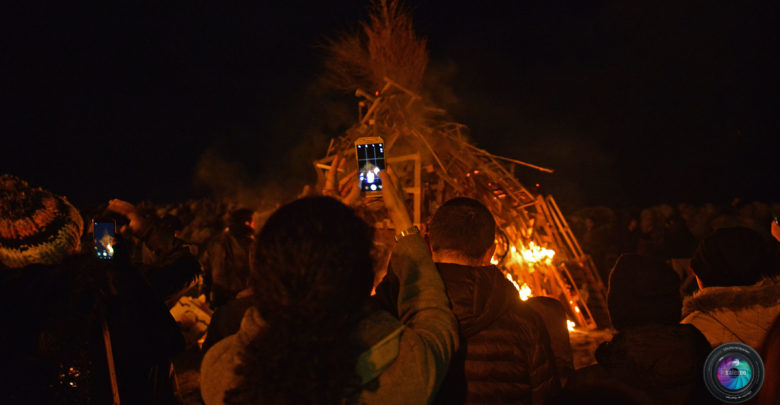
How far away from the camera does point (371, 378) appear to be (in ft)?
3.89

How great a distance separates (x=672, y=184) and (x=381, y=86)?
844 inches

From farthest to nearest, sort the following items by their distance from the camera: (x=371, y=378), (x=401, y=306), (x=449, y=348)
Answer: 1. (x=401, y=306)
2. (x=449, y=348)
3. (x=371, y=378)

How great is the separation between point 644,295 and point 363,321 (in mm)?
1569

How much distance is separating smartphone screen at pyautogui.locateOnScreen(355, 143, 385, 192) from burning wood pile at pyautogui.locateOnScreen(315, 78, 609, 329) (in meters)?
2.39

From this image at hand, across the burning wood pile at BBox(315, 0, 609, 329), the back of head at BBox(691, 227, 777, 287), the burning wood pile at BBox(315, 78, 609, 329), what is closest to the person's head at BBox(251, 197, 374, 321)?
the back of head at BBox(691, 227, 777, 287)

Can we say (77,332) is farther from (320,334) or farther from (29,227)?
(320,334)

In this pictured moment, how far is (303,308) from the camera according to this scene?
1.11 meters

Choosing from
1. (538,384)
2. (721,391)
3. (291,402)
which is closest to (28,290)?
(291,402)

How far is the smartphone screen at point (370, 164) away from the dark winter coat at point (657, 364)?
169 centimetres

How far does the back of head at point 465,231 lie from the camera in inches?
75.4

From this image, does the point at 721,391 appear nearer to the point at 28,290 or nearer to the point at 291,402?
the point at 291,402

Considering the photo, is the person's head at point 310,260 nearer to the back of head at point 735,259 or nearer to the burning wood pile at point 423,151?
the back of head at point 735,259

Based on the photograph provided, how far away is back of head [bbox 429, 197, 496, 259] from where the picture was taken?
6.28 ft

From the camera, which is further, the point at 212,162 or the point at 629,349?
the point at 212,162
